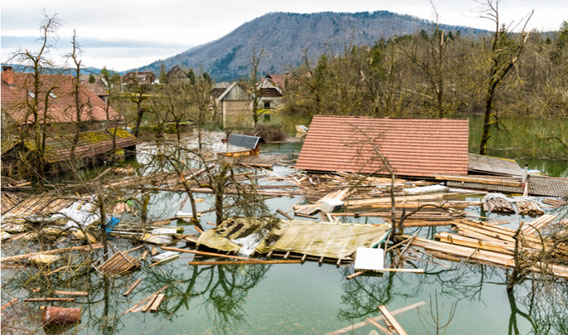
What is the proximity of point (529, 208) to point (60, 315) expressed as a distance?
1540cm

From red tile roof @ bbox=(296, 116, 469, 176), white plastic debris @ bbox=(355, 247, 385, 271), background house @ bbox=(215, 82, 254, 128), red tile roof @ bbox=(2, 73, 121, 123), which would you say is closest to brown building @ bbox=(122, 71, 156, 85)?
red tile roof @ bbox=(2, 73, 121, 123)

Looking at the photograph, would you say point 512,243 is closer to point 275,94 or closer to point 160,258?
point 160,258

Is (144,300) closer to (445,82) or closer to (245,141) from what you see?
(245,141)

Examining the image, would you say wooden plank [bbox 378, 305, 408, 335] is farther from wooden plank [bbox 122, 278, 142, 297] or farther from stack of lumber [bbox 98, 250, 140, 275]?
stack of lumber [bbox 98, 250, 140, 275]

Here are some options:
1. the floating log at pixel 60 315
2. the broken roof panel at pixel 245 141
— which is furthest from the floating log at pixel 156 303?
the broken roof panel at pixel 245 141

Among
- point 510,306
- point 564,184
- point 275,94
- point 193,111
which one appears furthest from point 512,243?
point 275,94

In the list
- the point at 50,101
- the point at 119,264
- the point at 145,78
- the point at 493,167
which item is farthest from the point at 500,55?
the point at 145,78

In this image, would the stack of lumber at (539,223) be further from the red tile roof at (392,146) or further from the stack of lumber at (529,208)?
the red tile roof at (392,146)

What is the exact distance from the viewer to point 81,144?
1015 inches

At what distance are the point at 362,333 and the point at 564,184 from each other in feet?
47.8

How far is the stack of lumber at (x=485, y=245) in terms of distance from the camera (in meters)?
11.6

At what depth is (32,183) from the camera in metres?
22.4

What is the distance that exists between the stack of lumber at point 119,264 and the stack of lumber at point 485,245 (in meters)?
8.24

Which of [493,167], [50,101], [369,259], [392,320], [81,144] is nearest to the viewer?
[392,320]
